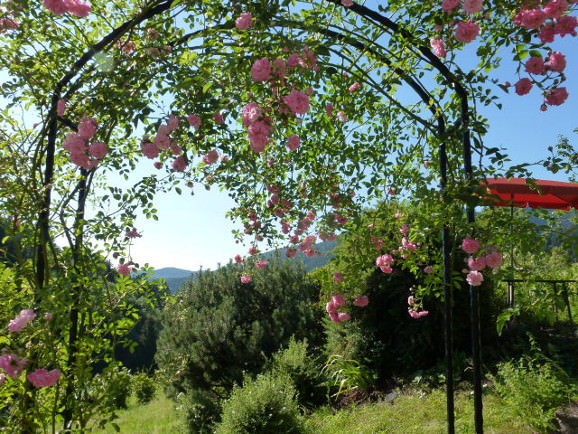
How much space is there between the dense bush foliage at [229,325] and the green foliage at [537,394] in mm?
3242

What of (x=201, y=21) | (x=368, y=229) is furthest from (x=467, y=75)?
(x=201, y=21)

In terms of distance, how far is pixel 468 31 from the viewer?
6.94 feet

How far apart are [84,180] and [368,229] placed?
1.84m

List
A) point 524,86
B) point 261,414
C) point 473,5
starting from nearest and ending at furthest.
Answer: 1. point 473,5
2. point 524,86
3. point 261,414

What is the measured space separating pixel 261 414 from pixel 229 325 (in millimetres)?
3132

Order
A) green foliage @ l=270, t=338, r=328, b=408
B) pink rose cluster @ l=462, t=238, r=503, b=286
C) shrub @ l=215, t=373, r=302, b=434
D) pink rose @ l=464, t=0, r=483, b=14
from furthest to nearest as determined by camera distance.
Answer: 1. green foliage @ l=270, t=338, r=328, b=408
2. shrub @ l=215, t=373, r=302, b=434
3. pink rose cluster @ l=462, t=238, r=503, b=286
4. pink rose @ l=464, t=0, r=483, b=14

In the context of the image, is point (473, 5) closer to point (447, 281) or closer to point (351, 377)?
point (447, 281)

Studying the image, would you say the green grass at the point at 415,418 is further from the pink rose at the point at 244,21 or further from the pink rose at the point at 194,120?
the pink rose at the point at 244,21

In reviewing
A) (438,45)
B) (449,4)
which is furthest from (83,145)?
(438,45)

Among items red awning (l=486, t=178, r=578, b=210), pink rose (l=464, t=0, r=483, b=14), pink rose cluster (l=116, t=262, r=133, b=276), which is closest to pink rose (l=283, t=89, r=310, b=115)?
pink rose (l=464, t=0, r=483, b=14)

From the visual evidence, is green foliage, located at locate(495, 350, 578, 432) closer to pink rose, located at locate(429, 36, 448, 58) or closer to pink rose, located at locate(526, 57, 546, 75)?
pink rose, located at locate(526, 57, 546, 75)

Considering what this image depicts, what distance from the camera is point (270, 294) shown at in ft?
26.1

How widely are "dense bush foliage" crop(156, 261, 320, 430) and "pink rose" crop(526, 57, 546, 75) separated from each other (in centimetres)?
492

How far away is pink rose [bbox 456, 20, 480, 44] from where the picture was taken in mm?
2105
